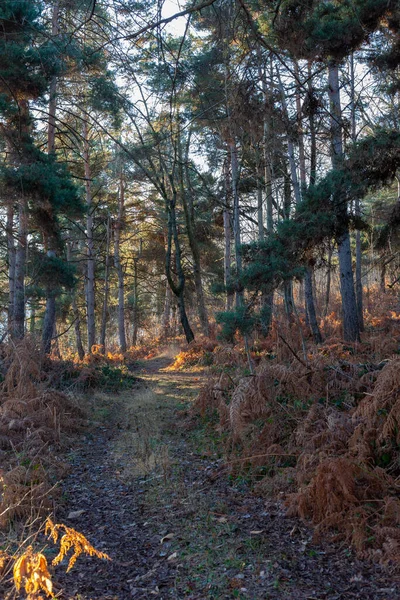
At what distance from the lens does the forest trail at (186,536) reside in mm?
3564

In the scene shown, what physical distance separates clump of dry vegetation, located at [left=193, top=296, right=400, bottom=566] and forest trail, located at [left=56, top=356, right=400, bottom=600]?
225mm

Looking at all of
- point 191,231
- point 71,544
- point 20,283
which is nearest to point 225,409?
point 71,544

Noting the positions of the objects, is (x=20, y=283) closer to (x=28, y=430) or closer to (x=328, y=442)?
(x=28, y=430)

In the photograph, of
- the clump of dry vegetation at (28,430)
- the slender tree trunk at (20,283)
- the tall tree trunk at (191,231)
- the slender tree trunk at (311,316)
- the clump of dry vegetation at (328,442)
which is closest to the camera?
the clump of dry vegetation at (328,442)

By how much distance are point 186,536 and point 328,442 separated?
1.89m

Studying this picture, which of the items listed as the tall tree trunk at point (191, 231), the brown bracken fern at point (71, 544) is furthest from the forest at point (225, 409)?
the tall tree trunk at point (191, 231)

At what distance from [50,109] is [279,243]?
9.60m

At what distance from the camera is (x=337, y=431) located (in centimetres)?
534

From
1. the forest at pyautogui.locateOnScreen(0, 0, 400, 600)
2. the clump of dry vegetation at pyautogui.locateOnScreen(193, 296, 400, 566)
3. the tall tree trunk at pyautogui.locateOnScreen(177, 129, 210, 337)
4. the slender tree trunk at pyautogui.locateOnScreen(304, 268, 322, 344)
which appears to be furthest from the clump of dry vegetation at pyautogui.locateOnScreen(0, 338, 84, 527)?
the tall tree trunk at pyautogui.locateOnScreen(177, 129, 210, 337)

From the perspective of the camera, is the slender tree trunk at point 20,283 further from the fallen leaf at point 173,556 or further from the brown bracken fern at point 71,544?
the brown bracken fern at point 71,544

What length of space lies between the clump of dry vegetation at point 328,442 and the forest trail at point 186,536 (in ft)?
0.74

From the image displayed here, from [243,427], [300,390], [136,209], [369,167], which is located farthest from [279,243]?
[136,209]

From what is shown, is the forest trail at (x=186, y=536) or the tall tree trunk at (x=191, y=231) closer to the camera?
the forest trail at (x=186, y=536)

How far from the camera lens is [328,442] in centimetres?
536
